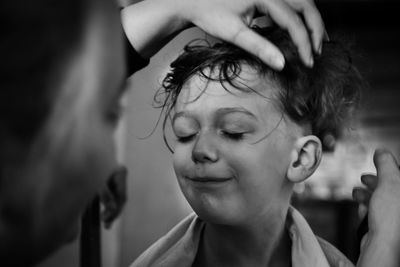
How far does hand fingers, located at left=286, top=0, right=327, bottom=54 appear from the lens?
33 cm

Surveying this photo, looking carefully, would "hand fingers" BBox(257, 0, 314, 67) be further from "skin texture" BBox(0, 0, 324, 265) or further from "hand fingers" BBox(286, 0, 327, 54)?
"skin texture" BBox(0, 0, 324, 265)

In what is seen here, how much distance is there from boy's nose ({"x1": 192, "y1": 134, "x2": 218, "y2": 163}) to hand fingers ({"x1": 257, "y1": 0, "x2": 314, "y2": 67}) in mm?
79

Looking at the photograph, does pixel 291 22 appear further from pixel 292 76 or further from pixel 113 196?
pixel 113 196

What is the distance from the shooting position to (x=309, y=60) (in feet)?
1.06

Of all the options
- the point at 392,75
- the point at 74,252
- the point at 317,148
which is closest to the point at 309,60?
the point at 317,148

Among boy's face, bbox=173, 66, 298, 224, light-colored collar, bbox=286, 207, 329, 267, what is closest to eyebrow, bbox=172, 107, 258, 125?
boy's face, bbox=173, 66, 298, 224

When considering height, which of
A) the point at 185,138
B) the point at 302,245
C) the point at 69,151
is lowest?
the point at 302,245

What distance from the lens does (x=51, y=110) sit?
177mm

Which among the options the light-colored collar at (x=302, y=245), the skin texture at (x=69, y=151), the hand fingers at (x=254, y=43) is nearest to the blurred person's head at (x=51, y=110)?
the skin texture at (x=69, y=151)

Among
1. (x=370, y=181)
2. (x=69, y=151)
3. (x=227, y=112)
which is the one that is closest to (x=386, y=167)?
(x=370, y=181)

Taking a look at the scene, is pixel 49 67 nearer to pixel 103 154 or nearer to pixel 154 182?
pixel 103 154

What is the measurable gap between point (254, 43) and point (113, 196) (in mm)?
153

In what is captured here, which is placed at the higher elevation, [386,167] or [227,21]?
[227,21]

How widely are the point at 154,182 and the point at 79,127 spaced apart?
0.22 meters
